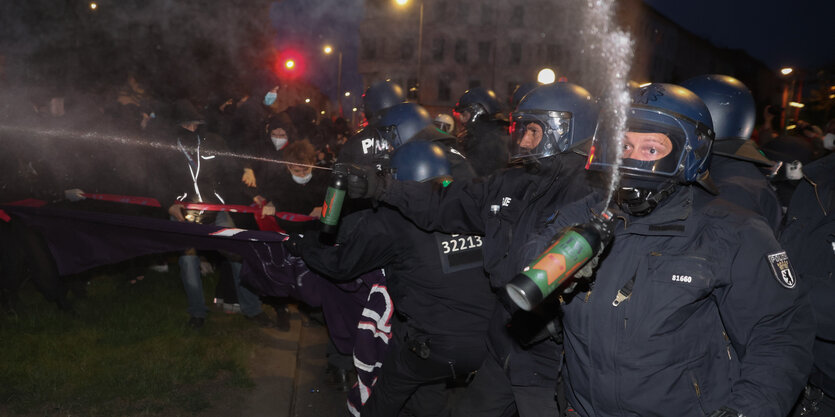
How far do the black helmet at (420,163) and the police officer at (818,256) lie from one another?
6.51 feet

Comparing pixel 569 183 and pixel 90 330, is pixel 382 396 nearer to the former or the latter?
pixel 569 183

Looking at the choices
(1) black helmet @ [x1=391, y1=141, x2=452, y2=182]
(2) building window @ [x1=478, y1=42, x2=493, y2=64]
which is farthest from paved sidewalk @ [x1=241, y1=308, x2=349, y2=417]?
(2) building window @ [x1=478, y1=42, x2=493, y2=64]

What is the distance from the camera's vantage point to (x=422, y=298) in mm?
3643

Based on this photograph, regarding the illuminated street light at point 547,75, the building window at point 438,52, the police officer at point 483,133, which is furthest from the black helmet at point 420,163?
the building window at point 438,52

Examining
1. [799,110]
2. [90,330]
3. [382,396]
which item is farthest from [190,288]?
[799,110]

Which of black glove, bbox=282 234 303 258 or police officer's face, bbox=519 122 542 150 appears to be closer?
police officer's face, bbox=519 122 542 150

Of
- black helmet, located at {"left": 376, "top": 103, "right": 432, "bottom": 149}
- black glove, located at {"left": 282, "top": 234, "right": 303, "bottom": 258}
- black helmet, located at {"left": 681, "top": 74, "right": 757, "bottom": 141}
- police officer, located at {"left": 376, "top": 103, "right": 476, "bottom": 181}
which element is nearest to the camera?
black helmet, located at {"left": 681, "top": 74, "right": 757, "bottom": 141}

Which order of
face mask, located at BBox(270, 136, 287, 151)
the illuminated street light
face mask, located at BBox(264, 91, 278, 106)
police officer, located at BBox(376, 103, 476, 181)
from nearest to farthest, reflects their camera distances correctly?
1. police officer, located at BBox(376, 103, 476, 181)
2. the illuminated street light
3. face mask, located at BBox(270, 136, 287, 151)
4. face mask, located at BBox(264, 91, 278, 106)

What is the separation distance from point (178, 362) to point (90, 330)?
4.21ft

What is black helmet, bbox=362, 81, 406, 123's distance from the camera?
6.79 m

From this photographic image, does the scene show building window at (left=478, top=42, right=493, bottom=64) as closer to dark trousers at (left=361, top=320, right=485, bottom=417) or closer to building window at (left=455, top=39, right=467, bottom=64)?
building window at (left=455, top=39, right=467, bottom=64)

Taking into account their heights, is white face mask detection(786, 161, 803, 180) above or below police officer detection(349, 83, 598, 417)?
above

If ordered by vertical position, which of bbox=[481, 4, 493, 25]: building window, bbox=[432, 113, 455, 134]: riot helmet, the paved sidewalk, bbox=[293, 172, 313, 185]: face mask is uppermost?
bbox=[432, 113, 455, 134]: riot helmet

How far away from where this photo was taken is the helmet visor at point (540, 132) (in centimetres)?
376
